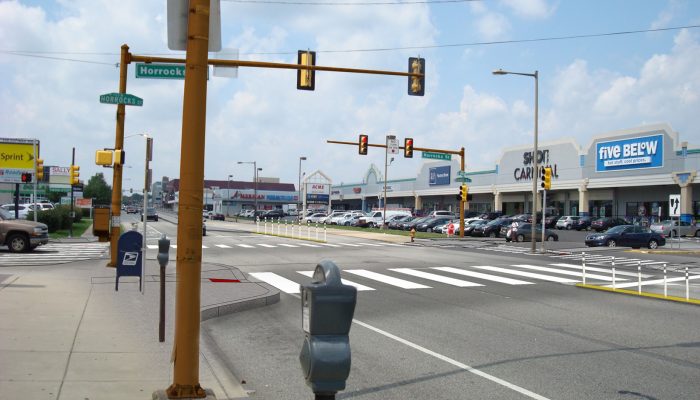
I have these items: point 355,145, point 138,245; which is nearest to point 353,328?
point 138,245

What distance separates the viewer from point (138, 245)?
12086 mm

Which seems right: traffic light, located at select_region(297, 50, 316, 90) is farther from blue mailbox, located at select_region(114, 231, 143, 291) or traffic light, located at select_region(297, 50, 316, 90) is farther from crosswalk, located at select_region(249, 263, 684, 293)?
blue mailbox, located at select_region(114, 231, 143, 291)

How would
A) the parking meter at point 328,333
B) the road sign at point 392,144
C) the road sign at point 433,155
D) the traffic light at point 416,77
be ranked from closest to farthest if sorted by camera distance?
the parking meter at point 328,333 < the traffic light at point 416,77 < the road sign at point 392,144 < the road sign at point 433,155

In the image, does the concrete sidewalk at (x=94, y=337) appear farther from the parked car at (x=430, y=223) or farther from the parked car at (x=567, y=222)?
the parked car at (x=567, y=222)

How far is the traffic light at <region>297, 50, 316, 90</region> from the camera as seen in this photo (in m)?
18.8

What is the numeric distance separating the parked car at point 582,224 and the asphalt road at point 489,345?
43.6 m

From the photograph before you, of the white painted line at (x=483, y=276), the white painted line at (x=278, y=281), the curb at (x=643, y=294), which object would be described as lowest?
the white painted line at (x=278, y=281)

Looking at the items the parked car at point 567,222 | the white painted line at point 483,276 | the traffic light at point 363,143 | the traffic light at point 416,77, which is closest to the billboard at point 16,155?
the traffic light at point 363,143

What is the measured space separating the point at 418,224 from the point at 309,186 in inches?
1968

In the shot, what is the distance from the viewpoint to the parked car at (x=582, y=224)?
188 ft

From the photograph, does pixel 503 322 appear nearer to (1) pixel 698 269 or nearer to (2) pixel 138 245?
(2) pixel 138 245

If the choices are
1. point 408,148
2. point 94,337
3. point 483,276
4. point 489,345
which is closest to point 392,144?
point 408,148

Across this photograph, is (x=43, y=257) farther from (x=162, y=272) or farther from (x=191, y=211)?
(x=191, y=211)

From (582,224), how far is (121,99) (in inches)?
1909
